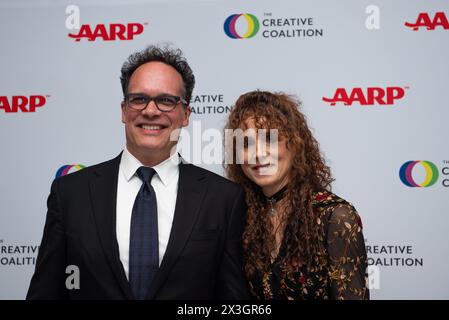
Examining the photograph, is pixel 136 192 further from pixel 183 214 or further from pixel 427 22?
pixel 427 22

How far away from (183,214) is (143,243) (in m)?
0.14

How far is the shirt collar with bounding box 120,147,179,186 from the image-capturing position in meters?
1.25

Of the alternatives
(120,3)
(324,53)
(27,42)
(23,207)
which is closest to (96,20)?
(120,3)

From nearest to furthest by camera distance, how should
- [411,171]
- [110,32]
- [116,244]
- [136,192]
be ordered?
[116,244], [136,192], [411,171], [110,32]

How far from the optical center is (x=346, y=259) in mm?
1147

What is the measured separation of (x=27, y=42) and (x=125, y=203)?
1421mm

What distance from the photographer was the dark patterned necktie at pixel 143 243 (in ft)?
3.66

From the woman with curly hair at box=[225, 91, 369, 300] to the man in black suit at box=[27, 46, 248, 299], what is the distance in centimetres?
8

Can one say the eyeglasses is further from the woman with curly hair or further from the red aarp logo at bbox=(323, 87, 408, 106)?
the red aarp logo at bbox=(323, 87, 408, 106)

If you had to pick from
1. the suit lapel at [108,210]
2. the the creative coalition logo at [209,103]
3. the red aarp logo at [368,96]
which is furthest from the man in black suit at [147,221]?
the red aarp logo at [368,96]

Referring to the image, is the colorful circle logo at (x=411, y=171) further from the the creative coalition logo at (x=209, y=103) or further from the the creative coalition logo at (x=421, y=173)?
the the creative coalition logo at (x=209, y=103)

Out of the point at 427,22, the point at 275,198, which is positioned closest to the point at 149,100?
the point at 275,198

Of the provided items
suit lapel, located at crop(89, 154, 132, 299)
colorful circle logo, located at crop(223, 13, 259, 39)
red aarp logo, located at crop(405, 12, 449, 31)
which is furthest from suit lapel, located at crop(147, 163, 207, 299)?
red aarp logo, located at crop(405, 12, 449, 31)

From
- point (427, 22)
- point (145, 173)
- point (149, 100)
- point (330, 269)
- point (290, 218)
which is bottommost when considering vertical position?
point (330, 269)
